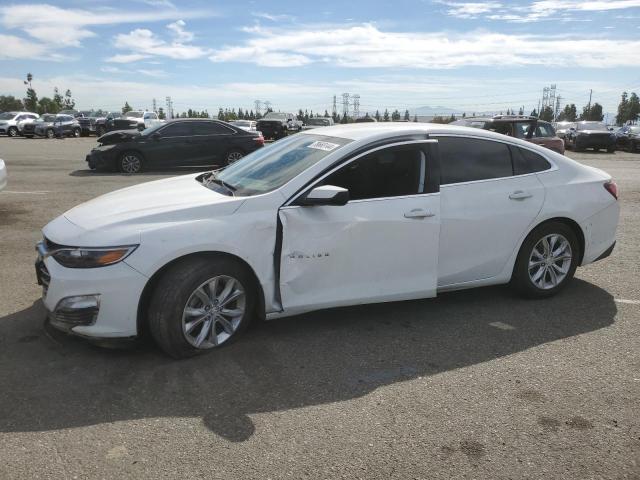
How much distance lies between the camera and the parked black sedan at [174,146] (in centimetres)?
1495

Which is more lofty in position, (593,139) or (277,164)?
(277,164)

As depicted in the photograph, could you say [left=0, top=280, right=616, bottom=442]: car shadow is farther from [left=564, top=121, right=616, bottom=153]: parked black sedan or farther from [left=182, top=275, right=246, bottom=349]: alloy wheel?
[left=564, top=121, right=616, bottom=153]: parked black sedan

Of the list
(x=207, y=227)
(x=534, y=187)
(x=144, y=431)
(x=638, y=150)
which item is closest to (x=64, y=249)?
(x=207, y=227)

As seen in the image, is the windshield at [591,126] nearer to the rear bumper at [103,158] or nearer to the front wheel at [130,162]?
the front wheel at [130,162]

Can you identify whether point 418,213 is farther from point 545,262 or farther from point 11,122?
point 11,122

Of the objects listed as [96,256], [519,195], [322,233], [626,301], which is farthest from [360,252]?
[626,301]

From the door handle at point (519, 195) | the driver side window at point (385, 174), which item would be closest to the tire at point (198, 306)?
the driver side window at point (385, 174)

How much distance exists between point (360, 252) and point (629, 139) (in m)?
30.3

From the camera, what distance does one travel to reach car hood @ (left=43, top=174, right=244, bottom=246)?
12.3 ft

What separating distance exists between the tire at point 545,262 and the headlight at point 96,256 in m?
3.22

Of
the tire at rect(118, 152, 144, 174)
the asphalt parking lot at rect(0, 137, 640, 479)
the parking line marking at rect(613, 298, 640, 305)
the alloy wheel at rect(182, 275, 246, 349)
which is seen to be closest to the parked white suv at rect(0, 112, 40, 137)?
the tire at rect(118, 152, 144, 174)

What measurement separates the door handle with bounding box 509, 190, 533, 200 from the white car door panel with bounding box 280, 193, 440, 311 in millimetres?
786

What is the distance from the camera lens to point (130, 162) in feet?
49.3

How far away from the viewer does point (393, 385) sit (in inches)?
141
